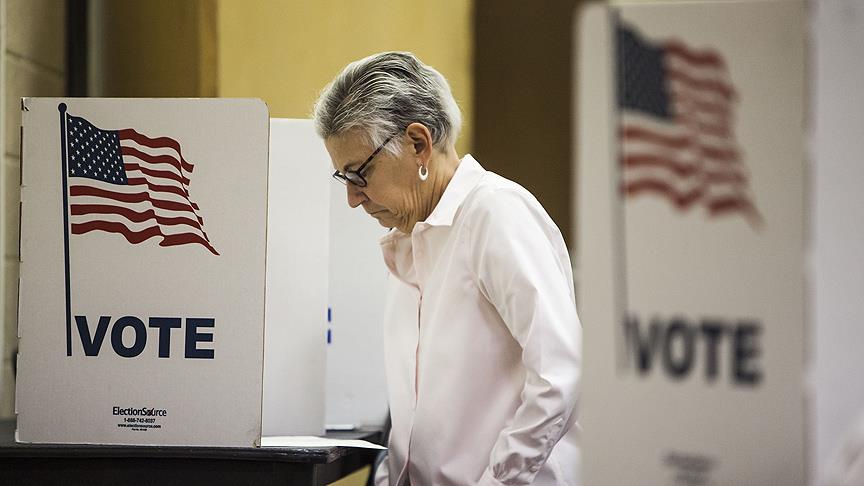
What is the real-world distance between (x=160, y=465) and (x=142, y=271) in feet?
1.15

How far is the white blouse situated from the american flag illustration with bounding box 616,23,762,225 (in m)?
0.67

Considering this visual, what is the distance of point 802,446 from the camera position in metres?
1.10

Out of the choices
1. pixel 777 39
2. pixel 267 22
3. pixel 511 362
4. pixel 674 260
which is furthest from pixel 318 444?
pixel 267 22

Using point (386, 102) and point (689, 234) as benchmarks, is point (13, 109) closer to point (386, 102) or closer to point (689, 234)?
point (386, 102)

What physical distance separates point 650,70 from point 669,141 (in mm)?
83

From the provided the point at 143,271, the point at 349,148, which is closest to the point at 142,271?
the point at 143,271

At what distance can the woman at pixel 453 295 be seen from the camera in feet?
5.87

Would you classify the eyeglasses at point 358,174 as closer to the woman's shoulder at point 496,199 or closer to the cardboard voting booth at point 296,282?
the cardboard voting booth at point 296,282

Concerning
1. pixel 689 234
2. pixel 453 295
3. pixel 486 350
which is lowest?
pixel 486 350

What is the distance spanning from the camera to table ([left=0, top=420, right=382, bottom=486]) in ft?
5.60

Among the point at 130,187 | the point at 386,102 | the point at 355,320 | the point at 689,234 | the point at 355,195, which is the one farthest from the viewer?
the point at 355,320

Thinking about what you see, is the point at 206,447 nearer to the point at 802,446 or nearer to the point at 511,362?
the point at 511,362

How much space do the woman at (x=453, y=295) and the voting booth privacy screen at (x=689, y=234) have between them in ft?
2.12

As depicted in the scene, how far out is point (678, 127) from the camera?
1130mm
